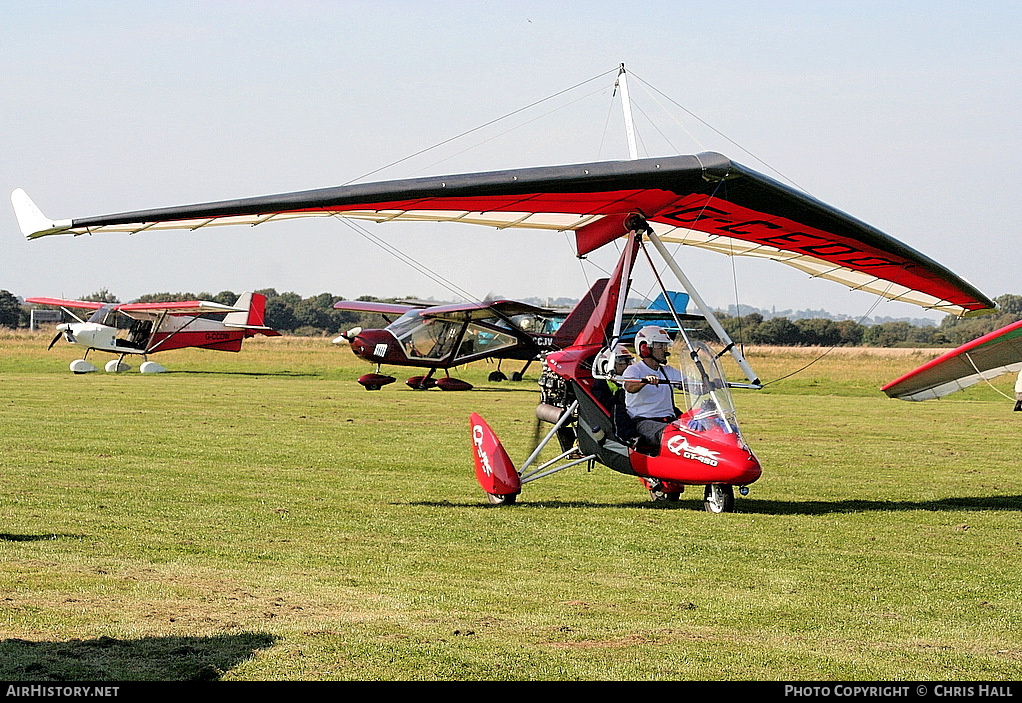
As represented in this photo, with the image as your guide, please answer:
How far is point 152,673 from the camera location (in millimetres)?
4195

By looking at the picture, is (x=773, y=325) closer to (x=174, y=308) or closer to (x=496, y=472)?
(x=174, y=308)

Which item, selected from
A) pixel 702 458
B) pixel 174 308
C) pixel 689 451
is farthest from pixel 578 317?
pixel 174 308

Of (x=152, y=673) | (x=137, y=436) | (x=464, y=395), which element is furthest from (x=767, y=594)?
(x=464, y=395)

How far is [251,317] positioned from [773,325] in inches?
2217

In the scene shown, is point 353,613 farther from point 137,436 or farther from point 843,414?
point 843,414

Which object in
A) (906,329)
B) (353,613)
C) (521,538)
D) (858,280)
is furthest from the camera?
(906,329)

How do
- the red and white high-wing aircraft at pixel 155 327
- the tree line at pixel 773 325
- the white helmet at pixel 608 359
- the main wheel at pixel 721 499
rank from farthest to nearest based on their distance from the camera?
the tree line at pixel 773 325, the red and white high-wing aircraft at pixel 155 327, the white helmet at pixel 608 359, the main wheel at pixel 721 499

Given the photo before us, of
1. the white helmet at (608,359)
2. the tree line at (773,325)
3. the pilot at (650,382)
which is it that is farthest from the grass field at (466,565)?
the tree line at (773,325)

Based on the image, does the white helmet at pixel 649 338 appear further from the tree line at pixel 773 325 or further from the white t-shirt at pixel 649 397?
the tree line at pixel 773 325

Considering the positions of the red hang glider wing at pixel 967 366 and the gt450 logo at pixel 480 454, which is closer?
the gt450 logo at pixel 480 454

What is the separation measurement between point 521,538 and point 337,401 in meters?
15.6

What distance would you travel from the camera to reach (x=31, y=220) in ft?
27.5

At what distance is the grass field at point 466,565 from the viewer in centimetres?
459

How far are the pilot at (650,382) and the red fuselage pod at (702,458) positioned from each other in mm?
427
